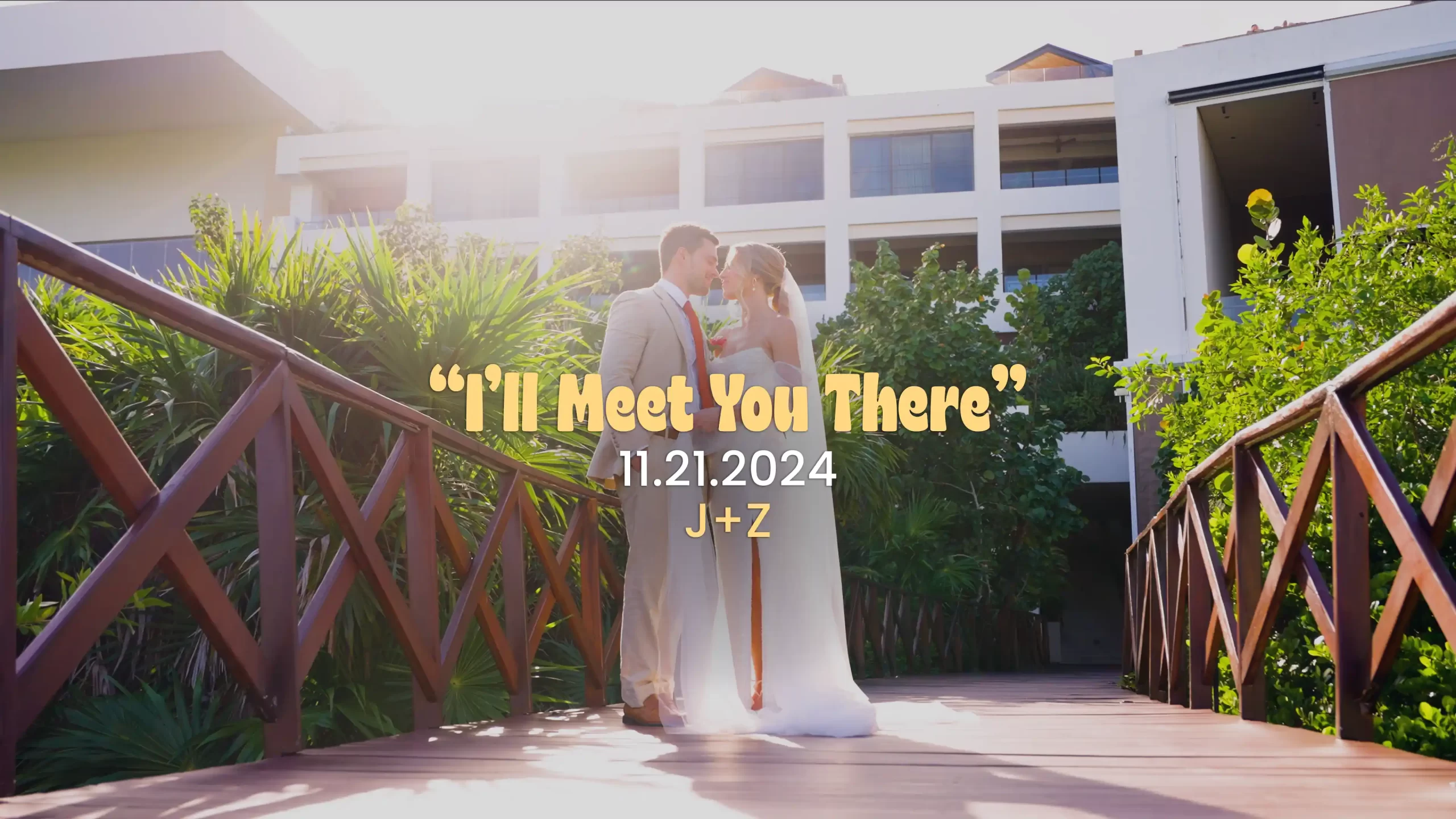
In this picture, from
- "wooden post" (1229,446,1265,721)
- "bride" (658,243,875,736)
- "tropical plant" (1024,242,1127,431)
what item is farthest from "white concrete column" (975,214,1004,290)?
"wooden post" (1229,446,1265,721)

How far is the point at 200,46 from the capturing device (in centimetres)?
2494

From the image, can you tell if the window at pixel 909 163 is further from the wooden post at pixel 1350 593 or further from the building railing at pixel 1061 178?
the wooden post at pixel 1350 593

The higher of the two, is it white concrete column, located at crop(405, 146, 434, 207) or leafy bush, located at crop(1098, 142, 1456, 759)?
white concrete column, located at crop(405, 146, 434, 207)

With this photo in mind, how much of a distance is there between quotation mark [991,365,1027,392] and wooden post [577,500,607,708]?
27.5 ft

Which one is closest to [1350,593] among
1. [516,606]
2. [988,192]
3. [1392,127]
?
[516,606]

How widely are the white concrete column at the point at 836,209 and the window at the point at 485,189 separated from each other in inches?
298

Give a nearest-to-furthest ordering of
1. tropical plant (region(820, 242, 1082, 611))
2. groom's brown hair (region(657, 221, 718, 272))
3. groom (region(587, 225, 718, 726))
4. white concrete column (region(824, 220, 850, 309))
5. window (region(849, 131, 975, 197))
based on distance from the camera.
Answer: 1. groom (region(587, 225, 718, 726))
2. groom's brown hair (region(657, 221, 718, 272))
3. tropical plant (region(820, 242, 1082, 611))
4. white concrete column (region(824, 220, 850, 309))
5. window (region(849, 131, 975, 197))

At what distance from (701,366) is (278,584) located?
1.87 m

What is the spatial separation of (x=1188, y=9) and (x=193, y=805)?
1107 cm

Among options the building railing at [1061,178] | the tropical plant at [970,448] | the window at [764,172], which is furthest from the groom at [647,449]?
the window at [764,172]

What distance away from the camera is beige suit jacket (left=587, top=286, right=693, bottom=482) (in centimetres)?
409

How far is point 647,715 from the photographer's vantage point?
394 centimetres

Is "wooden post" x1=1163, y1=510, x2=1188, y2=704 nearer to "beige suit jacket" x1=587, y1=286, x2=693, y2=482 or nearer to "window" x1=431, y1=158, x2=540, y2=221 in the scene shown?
"beige suit jacket" x1=587, y1=286, x2=693, y2=482

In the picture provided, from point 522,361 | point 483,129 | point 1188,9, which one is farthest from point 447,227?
point 522,361
